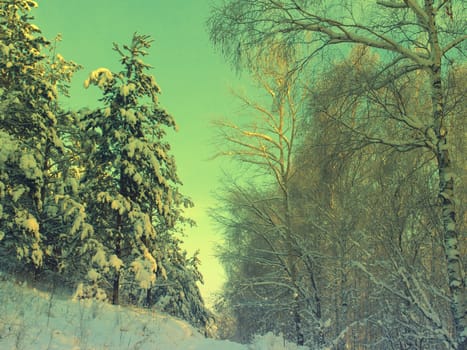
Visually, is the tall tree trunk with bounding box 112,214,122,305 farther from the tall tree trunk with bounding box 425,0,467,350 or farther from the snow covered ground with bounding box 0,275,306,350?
the tall tree trunk with bounding box 425,0,467,350

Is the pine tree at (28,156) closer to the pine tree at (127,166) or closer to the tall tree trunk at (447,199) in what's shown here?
the pine tree at (127,166)

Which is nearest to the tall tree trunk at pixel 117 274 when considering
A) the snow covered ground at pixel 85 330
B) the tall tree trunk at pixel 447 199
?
the snow covered ground at pixel 85 330

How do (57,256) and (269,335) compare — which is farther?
(57,256)

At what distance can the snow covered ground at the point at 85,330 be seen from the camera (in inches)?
235

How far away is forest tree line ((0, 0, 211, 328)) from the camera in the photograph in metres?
13.5

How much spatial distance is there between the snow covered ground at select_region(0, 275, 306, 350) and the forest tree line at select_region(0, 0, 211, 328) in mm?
3724

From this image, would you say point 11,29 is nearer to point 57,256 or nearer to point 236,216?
point 57,256

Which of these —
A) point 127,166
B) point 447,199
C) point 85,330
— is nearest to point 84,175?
point 127,166

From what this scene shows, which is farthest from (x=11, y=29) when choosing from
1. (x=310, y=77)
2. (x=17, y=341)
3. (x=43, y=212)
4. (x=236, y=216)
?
(x=17, y=341)

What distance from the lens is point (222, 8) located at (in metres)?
7.62

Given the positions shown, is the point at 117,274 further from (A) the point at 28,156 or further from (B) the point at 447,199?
(B) the point at 447,199

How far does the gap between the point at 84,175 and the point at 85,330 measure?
9401mm

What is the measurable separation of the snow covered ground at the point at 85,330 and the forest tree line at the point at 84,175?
12.2 ft

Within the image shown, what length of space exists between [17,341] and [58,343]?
822mm
